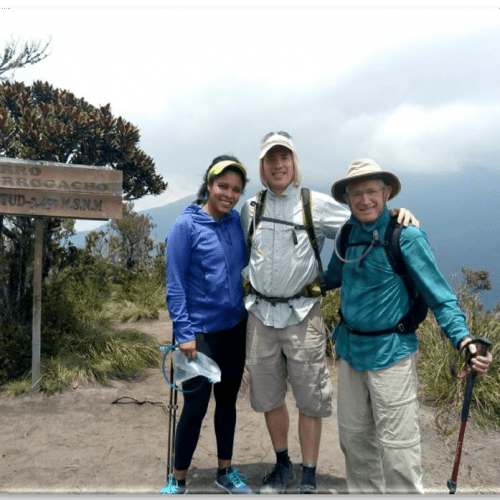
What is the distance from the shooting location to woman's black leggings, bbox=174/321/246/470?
3.14 meters

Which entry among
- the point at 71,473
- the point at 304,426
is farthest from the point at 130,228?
the point at 304,426

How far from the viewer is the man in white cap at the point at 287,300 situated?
10.2ft

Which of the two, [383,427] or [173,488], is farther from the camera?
[173,488]

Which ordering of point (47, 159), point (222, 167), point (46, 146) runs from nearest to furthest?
1. point (222, 167)
2. point (46, 146)
3. point (47, 159)

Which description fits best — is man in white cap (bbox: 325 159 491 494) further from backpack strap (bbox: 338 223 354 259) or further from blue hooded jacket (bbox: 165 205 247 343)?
blue hooded jacket (bbox: 165 205 247 343)

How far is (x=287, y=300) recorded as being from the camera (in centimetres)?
315

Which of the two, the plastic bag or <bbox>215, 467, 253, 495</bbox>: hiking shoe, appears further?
<bbox>215, 467, 253, 495</bbox>: hiking shoe

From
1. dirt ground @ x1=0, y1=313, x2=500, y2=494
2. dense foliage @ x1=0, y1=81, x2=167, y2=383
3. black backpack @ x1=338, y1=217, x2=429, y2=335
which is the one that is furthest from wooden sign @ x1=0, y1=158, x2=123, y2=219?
black backpack @ x1=338, y1=217, x2=429, y2=335

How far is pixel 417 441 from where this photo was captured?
2.62m

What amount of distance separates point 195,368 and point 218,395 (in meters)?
0.47

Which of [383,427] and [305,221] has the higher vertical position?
[305,221]

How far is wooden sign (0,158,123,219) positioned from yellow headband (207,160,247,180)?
9.13 ft

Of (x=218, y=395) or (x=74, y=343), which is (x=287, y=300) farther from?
(x=74, y=343)

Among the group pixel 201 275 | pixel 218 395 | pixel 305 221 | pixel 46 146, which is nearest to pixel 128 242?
pixel 46 146
